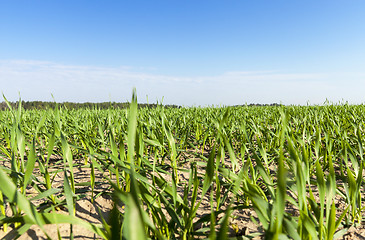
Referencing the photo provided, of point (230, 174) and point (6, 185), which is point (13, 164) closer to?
point (6, 185)

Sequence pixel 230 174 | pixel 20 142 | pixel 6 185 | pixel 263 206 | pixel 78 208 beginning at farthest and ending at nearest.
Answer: pixel 78 208, pixel 20 142, pixel 230 174, pixel 263 206, pixel 6 185

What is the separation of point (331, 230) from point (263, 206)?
0.31m

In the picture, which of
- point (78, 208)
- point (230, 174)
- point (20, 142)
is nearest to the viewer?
point (230, 174)

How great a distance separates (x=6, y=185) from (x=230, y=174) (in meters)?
0.81

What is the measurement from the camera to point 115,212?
12.2 inches

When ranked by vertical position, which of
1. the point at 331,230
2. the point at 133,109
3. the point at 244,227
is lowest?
the point at 244,227

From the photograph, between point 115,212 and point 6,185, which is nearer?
point 115,212

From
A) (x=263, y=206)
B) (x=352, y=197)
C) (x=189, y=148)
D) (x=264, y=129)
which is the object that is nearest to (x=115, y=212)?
(x=263, y=206)

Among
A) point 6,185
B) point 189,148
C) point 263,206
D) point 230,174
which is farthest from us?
point 189,148

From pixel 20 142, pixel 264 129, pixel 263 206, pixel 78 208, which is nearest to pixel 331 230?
pixel 263 206

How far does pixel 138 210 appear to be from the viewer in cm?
27

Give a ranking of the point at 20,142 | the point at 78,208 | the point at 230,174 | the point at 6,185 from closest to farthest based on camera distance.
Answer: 1. the point at 6,185
2. the point at 230,174
3. the point at 20,142
4. the point at 78,208

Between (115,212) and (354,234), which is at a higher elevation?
(115,212)

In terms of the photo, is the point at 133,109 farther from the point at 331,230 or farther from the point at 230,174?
the point at 331,230
